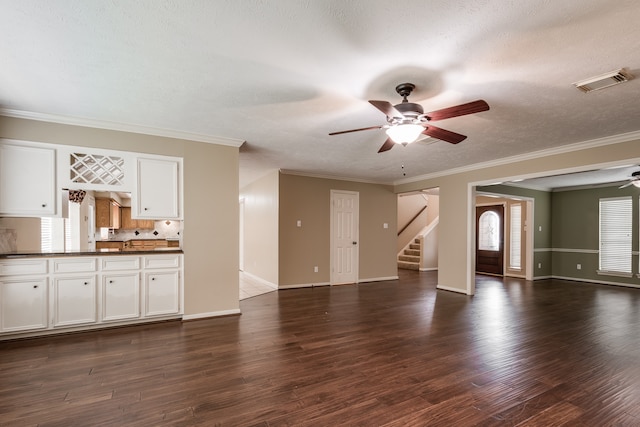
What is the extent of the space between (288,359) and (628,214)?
872 cm

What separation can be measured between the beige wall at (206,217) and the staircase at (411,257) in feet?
23.1

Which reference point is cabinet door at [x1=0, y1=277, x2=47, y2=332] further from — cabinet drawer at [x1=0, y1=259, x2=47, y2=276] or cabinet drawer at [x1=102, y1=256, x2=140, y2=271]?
cabinet drawer at [x1=102, y1=256, x2=140, y2=271]

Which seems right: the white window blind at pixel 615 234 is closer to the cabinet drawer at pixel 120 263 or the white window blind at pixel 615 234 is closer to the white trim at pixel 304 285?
the white trim at pixel 304 285

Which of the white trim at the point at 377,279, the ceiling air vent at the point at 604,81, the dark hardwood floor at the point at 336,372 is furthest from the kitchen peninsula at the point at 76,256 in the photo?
the ceiling air vent at the point at 604,81

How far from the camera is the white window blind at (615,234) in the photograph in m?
7.12

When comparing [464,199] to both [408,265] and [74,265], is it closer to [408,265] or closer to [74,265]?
[408,265]

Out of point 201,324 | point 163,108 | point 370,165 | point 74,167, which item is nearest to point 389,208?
point 370,165

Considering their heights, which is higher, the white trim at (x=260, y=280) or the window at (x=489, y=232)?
the window at (x=489, y=232)

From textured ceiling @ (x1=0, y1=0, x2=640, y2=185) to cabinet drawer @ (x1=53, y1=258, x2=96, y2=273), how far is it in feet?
5.41

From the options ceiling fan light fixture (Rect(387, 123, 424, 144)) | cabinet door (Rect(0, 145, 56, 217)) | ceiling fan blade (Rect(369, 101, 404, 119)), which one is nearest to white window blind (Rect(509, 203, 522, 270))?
ceiling fan light fixture (Rect(387, 123, 424, 144))

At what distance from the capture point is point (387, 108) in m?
2.36

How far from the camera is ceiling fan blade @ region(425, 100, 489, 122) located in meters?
2.23

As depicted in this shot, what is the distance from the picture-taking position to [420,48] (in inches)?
83.0

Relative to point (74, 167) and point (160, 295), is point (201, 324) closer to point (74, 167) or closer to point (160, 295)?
point (160, 295)
